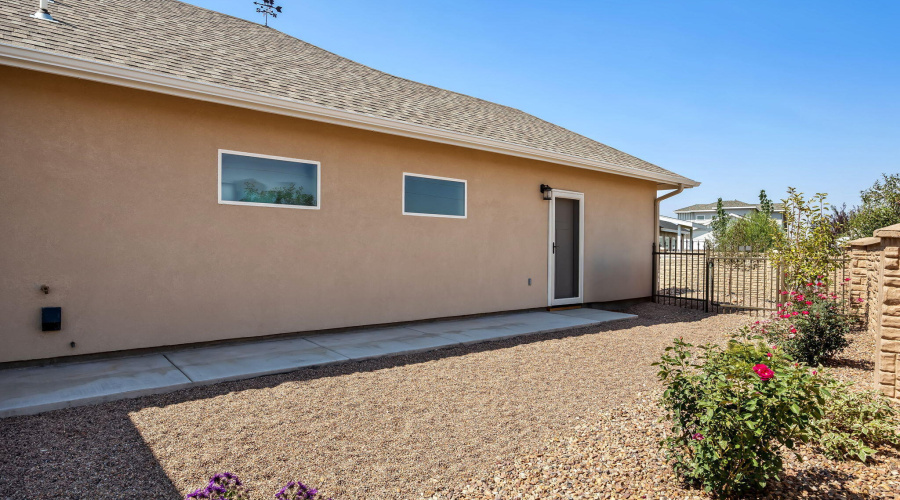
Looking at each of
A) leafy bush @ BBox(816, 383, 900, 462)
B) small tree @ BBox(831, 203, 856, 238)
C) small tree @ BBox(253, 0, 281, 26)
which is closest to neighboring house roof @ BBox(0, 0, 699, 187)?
small tree @ BBox(253, 0, 281, 26)

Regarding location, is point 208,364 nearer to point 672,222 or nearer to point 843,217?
point 843,217

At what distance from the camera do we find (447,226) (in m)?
7.95

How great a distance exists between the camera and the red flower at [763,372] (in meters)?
2.33

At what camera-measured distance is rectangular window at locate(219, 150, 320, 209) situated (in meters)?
5.89

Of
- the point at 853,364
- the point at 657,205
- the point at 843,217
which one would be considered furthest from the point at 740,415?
the point at 843,217

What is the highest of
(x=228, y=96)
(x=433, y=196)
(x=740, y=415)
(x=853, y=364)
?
(x=228, y=96)

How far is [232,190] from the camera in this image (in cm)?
592

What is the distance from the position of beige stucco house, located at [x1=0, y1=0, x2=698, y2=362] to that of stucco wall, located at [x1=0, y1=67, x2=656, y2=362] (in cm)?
2

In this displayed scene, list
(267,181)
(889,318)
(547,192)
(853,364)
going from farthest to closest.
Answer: (547,192) < (267,181) < (853,364) < (889,318)

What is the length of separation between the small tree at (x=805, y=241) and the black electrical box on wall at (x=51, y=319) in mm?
10038

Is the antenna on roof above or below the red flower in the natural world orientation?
above

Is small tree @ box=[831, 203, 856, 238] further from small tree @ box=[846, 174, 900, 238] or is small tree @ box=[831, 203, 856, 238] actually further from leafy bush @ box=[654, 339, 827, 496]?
leafy bush @ box=[654, 339, 827, 496]

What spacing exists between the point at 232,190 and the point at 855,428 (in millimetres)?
6443

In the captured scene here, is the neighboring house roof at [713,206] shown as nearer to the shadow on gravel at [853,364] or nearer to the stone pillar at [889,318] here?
the shadow on gravel at [853,364]
